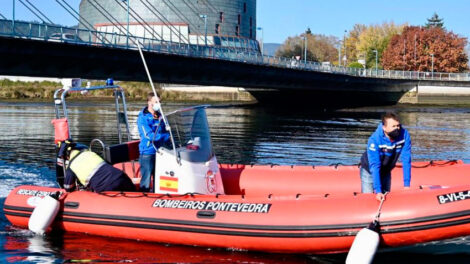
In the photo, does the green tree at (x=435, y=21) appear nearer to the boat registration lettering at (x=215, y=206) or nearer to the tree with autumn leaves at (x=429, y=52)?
A: the tree with autumn leaves at (x=429, y=52)

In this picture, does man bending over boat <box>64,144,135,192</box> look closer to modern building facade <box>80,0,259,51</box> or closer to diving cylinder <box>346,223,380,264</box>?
diving cylinder <box>346,223,380,264</box>

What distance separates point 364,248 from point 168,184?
4.00 meters

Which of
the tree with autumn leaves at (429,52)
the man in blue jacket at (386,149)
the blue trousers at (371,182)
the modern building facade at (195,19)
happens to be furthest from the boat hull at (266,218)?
the tree with autumn leaves at (429,52)

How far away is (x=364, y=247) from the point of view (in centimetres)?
970

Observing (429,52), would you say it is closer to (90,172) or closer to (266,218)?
(90,172)

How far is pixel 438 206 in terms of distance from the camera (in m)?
9.98

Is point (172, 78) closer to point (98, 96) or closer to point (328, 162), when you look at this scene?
point (328, 162)

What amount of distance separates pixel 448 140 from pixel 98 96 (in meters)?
62.4

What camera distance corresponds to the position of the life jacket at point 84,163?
12.3m

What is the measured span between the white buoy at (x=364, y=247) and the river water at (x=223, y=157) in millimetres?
1328

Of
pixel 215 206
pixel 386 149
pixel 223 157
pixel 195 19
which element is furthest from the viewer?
pixel 195 19

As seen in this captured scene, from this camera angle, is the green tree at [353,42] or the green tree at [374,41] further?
the green tree at [353,42]

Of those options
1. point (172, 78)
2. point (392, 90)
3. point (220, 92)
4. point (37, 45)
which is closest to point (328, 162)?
point (37, 45)

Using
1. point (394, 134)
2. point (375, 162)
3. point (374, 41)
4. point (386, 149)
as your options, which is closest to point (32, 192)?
point (375, 162)
